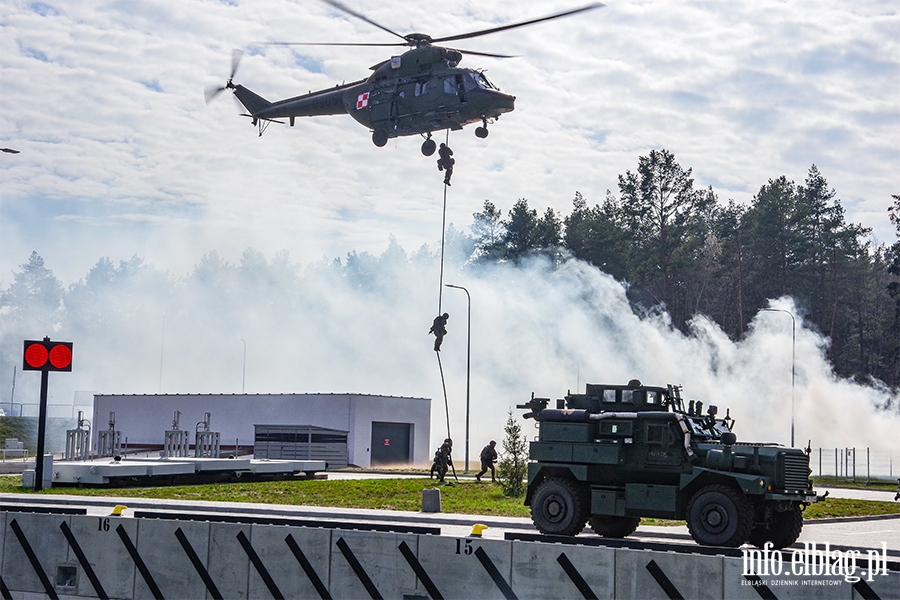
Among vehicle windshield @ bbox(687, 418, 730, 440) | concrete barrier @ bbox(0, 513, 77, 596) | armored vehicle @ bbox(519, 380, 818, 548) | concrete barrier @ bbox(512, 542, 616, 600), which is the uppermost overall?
vehicle windshield @ bbox(687, 418, 730, 440)

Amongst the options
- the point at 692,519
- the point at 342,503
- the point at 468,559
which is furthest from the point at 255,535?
the point at 342,503

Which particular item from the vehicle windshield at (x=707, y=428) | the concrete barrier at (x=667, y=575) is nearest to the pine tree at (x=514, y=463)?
the vehicle windshield at (x=707, y=428)

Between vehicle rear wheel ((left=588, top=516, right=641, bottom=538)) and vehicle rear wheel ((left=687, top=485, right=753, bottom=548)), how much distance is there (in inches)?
95.7

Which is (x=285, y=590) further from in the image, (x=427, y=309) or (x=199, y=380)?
(x=199, y=380)

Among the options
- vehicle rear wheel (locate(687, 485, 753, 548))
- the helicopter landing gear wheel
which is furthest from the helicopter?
vehicle rear wheel (locate(687, 485, 753, 548))

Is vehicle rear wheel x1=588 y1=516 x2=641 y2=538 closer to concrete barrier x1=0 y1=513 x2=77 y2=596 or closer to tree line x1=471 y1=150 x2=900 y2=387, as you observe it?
concrete barrier x1=0 y1=513 x2=77 y2=596

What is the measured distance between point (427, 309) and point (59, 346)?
60.0 m

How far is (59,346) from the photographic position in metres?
33.3

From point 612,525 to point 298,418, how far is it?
130 feet

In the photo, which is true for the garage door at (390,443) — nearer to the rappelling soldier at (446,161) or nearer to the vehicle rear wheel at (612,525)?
the rappelling soldier at (446,161)

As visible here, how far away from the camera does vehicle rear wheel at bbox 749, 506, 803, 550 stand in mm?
19297

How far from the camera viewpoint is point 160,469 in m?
36.0

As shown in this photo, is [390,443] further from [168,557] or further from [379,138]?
[168,557]

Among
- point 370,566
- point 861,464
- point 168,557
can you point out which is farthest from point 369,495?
point 861,464
